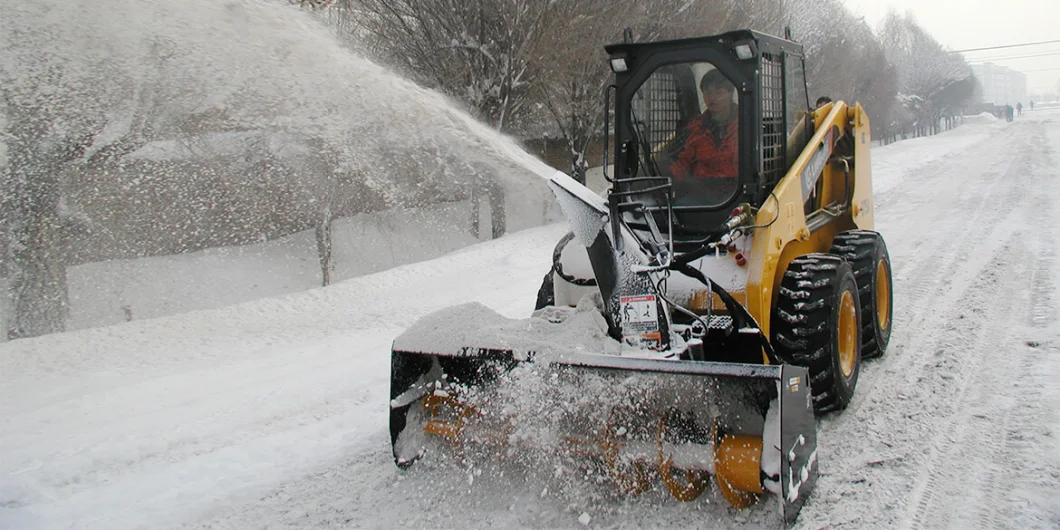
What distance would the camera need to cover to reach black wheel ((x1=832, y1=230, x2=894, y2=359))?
537cm

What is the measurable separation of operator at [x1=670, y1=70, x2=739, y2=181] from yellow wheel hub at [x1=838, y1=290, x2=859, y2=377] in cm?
109

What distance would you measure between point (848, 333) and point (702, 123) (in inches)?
61.8

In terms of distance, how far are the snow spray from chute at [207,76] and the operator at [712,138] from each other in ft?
13.8

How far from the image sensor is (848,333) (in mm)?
4891

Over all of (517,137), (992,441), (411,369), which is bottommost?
(992,441)

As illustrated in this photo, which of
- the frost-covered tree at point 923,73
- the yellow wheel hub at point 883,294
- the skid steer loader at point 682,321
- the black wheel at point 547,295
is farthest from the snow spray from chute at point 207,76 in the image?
the frost-covered tree at point 923,73

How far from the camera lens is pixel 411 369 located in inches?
172

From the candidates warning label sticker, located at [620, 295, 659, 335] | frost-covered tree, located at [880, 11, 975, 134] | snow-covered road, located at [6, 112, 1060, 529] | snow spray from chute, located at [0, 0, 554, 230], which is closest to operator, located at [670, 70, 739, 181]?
warning label sticker, located at [620, 295, 659, 335]

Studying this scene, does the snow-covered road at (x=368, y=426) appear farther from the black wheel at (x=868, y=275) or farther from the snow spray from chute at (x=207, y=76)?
the snow spray from chute at (x=207, y=76)

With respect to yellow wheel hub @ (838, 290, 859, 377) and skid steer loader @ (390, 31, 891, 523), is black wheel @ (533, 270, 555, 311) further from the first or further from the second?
yellow wheel hub @ (838, 290, 859, 377)

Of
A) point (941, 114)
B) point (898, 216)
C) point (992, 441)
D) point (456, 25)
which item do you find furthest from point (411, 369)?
point (941, 114)

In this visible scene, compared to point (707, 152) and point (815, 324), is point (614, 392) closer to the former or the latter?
point (815, 324)

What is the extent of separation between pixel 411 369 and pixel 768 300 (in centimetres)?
197

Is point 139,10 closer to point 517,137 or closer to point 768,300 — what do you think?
point 768,300
